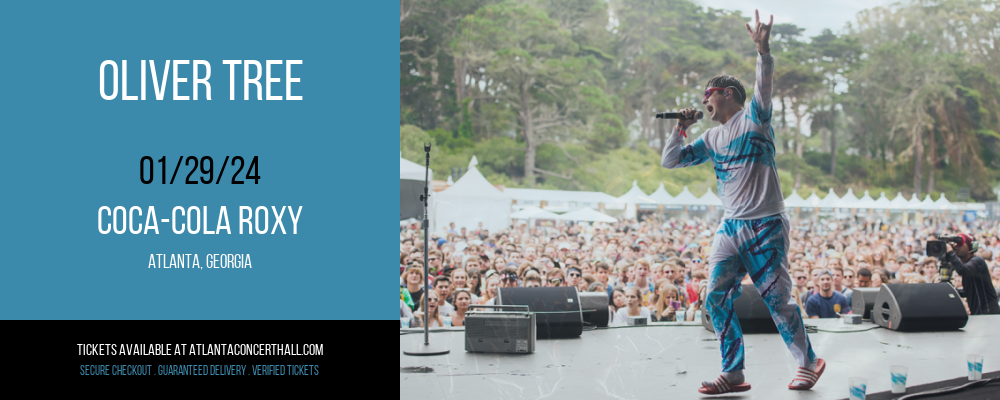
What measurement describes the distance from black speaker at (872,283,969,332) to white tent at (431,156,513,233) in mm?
9631

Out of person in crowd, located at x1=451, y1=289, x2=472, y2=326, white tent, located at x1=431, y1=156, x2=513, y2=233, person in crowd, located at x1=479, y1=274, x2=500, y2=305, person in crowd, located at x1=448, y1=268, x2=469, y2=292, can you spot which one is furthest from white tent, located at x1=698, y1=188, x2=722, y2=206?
person in crowd, located at x1=451, y1=289, x2=472, y2=326

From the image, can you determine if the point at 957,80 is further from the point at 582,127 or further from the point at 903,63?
the point at 582,127

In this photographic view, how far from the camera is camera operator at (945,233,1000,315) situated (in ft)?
15.9

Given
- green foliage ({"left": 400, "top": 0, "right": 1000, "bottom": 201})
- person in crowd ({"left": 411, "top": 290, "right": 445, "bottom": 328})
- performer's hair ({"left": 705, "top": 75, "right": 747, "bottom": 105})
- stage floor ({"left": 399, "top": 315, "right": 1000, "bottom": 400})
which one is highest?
→ green foliage ({"left": 400, "top": 0, "right": 1000, "bottom": 201})

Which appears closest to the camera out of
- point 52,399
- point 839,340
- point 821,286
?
point 52,399

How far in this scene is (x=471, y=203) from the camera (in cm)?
1348

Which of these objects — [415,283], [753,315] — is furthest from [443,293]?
[753,315]

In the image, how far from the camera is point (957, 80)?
36312 millimetres

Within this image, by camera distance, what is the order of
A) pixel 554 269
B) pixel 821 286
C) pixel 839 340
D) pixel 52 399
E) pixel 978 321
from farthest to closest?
pixel 554 269, pixel 821 286, pixel 978 321, pixel 839 340, pixel 52 399

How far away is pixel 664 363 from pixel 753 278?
68cm

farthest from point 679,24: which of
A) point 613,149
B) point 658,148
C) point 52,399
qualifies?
point 52,399

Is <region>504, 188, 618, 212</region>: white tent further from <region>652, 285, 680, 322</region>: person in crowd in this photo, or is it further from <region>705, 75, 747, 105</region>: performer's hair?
<region>705, 75, 747, 105</region>: performer's hair

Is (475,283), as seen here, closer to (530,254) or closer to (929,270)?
(530,254)

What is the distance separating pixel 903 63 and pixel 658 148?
1362cm
